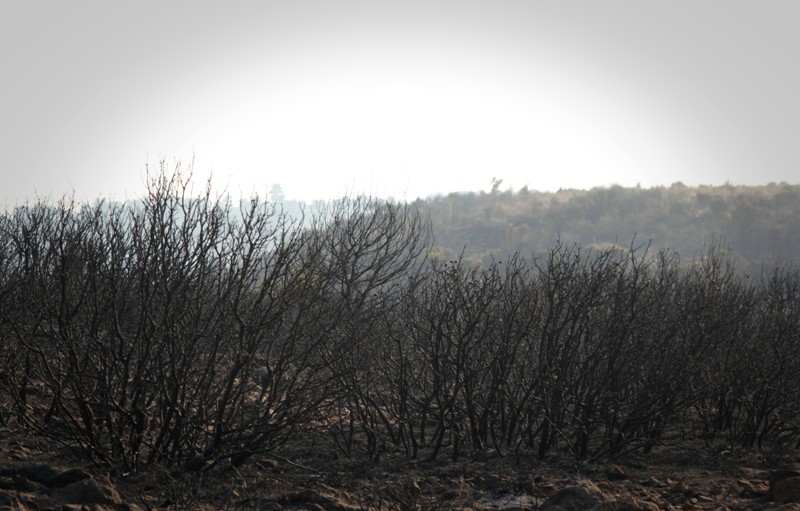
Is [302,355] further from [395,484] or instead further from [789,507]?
[789,507]

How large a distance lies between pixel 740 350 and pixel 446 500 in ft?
15.8

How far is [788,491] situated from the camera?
20.9ft

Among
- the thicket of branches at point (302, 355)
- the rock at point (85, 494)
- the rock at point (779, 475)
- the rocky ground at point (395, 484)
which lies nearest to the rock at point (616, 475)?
the rocky ground at point (395, 484)

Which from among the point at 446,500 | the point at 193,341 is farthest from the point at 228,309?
the point at 446,500

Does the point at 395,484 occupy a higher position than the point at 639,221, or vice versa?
the point at 639,221

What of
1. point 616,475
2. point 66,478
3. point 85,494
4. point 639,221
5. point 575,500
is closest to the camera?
point 85,494

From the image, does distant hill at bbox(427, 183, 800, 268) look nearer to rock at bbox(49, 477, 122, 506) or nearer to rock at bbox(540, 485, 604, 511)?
rock at bbox(540, 485, 604, 511)

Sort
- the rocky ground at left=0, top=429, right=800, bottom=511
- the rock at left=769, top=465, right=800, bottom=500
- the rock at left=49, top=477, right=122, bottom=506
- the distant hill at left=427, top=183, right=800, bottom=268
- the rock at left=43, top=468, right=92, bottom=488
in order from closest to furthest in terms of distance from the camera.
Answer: the rock at left=49, top=477, right=122, bottom=506 < the rocky ground at left=0, top=429, right=800, bottom=511 < the rock at left=43, top=468, right=92, bottom=488 < the rock at left=769, top=465, right=800, bottom=500 < the distant hill at left=427, top=183, right=800, bottom=268

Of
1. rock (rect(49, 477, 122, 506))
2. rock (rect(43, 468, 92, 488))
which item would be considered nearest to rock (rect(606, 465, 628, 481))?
rock (rect(49, 477, 122, 506))

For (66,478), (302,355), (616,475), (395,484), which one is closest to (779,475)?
(616,475)

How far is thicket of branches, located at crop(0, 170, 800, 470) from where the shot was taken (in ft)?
20.5

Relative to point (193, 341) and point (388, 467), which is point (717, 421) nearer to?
point (388, 467)

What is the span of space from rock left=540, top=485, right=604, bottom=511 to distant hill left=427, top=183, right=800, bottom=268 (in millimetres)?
44143

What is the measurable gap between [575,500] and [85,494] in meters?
3.56
